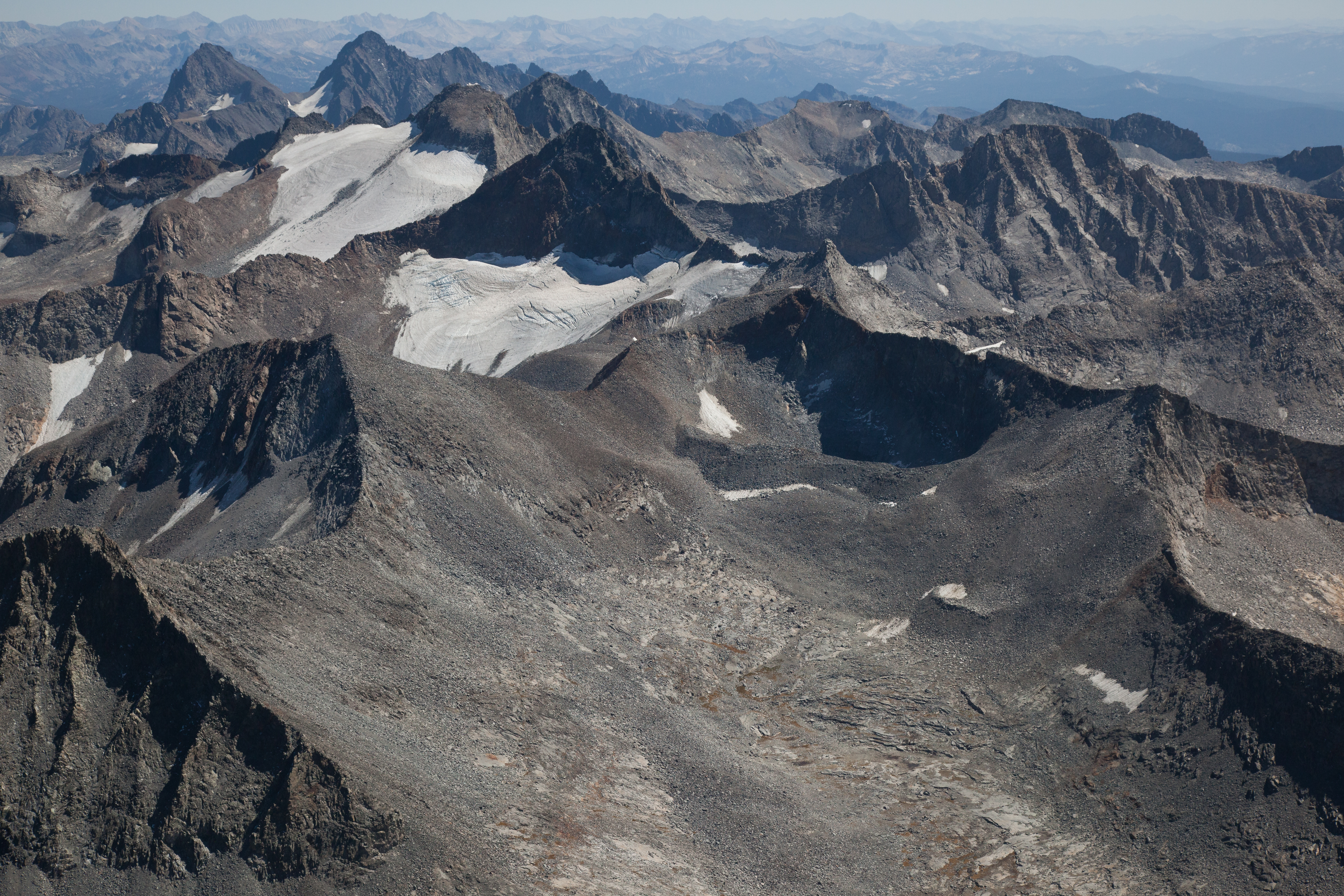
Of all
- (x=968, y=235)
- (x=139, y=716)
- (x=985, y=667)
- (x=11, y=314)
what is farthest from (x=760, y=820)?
(x=968, y=235)

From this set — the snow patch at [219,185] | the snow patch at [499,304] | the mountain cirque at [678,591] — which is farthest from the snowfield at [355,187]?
the mountain cirque at [678,591]

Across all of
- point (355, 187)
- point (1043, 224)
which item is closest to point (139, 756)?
point (355, 187)

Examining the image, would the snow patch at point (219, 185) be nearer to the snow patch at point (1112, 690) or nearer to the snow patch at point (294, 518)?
the snow patch at point (294, 518)

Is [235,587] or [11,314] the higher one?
[235,587]

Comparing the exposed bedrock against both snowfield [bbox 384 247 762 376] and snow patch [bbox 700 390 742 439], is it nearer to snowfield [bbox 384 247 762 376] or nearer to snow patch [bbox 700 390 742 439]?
snowfield [bbox 384 247 762 376]

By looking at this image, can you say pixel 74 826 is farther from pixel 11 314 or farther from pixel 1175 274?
pixel 1175 274

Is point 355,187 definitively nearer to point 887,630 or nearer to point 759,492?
point 759,492
